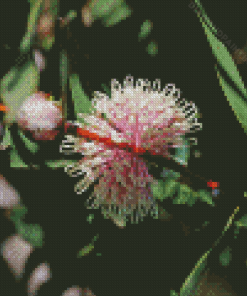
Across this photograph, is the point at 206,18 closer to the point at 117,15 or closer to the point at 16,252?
the point at 117,15

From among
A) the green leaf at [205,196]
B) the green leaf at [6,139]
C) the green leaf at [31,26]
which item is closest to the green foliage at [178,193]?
the green leaf at [205,196]

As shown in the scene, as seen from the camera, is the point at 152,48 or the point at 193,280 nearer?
the point at 193,280

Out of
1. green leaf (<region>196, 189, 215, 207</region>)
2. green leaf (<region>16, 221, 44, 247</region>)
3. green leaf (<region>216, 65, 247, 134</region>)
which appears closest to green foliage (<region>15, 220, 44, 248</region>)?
green leaf (<region>16, 221, 44, 247</region>)

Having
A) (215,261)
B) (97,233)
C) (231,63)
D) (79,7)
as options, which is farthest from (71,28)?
(215,261)

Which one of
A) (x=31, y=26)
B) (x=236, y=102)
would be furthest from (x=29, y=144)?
(x=236, y=102)

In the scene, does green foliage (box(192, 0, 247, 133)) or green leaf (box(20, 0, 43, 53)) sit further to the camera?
green leaf (box(20, 0, 43, 53))

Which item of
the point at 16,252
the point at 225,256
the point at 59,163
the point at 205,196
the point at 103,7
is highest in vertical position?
the point at 103,7

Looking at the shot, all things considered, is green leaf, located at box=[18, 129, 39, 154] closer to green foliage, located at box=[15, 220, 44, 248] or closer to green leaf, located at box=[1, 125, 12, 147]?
green leaf, located at box=[1, 125, 12, 147]

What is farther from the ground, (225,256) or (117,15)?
(117,15)
